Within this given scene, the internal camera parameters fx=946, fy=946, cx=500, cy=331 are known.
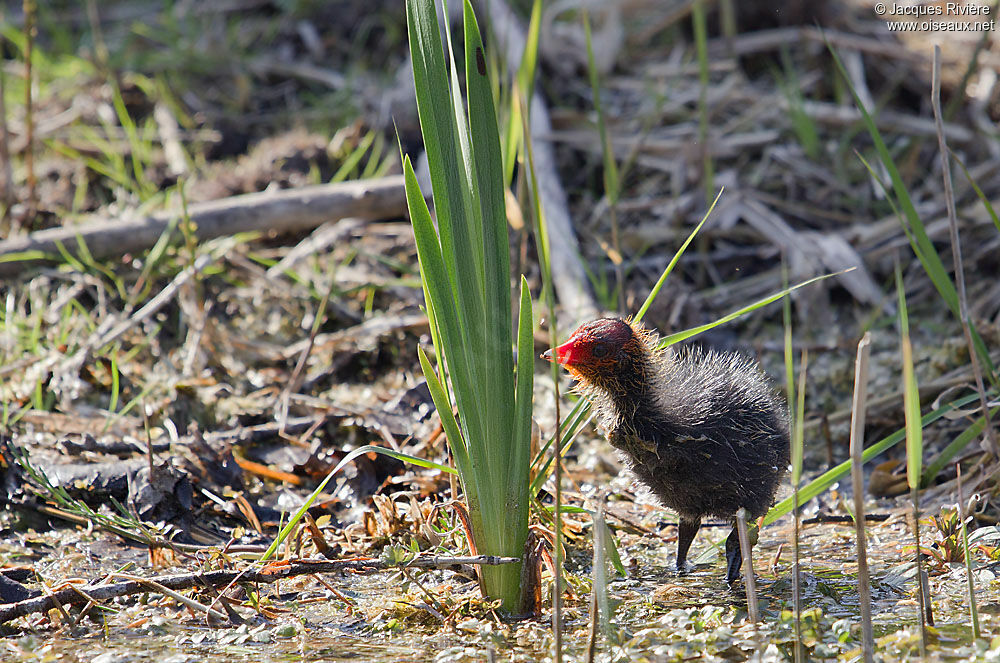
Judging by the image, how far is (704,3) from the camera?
21.6 feet

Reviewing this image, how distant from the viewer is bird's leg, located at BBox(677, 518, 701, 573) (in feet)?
10.1

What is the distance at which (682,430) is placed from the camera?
3.02m

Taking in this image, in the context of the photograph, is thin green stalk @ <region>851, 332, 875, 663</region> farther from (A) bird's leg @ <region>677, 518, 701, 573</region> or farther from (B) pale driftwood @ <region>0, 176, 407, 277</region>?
(B) pale driftwood @ <region>0, 176, 407, 277</region>

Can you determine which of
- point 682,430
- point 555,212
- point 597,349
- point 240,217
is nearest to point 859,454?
point 682,430

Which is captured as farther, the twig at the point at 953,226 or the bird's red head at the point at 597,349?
the bird's red head at the point at 597,349

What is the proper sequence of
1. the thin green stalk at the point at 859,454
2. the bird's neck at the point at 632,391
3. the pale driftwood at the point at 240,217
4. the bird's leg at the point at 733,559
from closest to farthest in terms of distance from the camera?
1. the thin green stalk at the point at 859,454
2. the bird's leg at the point at 733,559
3. the bird's neck at the point at 632,391
4. the pale driftwood at the point at 240,217

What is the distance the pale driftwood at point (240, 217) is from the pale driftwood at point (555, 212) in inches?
32.4

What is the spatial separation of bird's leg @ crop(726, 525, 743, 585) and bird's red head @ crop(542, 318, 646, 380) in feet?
2.18

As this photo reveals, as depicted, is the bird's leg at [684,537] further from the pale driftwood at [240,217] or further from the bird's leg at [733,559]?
the pale driftwood at [240,217]

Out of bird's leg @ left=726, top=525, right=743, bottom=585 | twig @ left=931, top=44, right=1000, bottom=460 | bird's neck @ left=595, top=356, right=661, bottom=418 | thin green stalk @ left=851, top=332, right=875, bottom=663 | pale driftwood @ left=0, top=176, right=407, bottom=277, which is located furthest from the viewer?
pale driftwood @ left=0, top=176, right=407, bottom=277

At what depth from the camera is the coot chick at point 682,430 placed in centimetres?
300

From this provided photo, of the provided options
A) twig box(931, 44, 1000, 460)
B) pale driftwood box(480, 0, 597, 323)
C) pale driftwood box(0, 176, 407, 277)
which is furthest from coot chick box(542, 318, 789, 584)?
pale driftwood box(0, 176, 407, 277)

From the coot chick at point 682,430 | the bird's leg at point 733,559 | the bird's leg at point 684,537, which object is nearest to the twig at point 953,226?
the coot chick at point 682,430

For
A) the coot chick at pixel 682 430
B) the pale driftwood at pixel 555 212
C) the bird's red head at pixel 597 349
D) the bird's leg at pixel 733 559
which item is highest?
the pale driftwood at pixel 555 212
